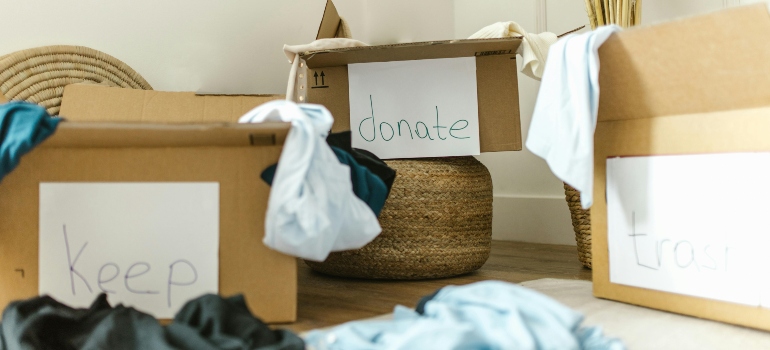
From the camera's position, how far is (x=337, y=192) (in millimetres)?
740

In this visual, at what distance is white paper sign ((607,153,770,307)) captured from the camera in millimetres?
703

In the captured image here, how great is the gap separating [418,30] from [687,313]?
116cm

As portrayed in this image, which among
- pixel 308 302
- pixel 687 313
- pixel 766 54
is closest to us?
Answer: pixel 766 54

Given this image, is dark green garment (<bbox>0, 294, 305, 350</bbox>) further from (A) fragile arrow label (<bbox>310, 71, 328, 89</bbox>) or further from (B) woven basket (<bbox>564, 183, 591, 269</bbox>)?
(B) woven basket (<bbox>564, 183, 591, 269</bbox>)

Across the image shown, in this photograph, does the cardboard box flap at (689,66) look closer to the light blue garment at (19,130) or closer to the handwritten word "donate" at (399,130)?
the handwritten word "donate" at (399,130)

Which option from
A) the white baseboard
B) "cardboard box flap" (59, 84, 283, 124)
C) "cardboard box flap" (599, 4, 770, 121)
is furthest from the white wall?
"cardboard box flap" (599, 4, 770, 121)

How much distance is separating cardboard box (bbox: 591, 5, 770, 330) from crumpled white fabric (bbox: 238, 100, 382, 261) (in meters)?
0.36

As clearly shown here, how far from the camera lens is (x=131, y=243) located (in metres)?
0.75

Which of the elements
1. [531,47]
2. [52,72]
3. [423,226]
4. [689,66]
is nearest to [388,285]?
[423,226]

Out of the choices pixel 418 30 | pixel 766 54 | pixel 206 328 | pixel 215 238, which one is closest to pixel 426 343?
pixel 206 328

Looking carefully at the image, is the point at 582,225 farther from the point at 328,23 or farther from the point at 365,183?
the point at 328,23

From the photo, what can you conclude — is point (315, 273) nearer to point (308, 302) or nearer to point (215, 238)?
point (308, 302)

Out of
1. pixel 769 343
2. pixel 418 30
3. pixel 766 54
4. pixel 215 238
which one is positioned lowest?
pixel 769 343

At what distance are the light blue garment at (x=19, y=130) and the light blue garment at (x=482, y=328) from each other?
36cm
